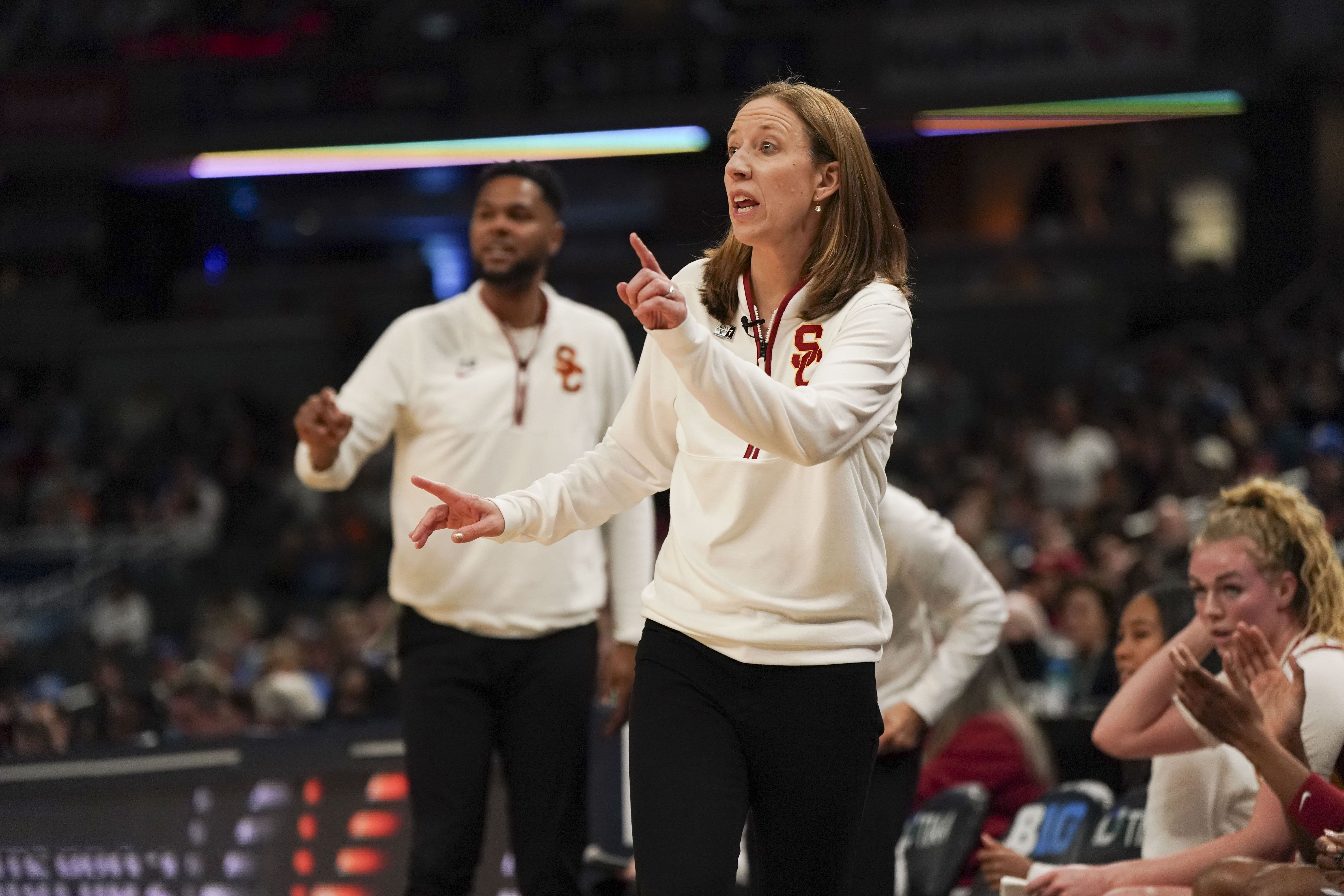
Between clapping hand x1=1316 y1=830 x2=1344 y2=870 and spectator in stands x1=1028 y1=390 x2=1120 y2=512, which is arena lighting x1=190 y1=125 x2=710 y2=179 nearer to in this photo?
spectator in stands x1=1028 y1=390 x2=1120 y2=512

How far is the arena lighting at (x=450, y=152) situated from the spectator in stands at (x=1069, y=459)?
543cm

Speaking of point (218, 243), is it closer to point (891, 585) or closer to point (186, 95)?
point (186, 95)

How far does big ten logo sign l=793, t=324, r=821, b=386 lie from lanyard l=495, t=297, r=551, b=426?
4.89 ft

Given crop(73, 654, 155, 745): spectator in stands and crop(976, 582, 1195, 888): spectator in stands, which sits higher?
crop(976, 582, 1195, 888): spectator in stands

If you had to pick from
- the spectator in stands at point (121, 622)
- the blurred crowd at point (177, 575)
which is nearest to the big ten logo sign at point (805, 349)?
the blurred crowd at point (177, 575)

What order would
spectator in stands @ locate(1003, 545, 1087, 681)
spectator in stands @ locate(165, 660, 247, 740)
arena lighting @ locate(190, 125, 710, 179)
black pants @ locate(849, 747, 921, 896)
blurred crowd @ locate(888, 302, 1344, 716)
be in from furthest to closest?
arena lighting @ locate(190, 125, 710, 179) < spectator in stands @ locate(165, 660, 247, 740) < blurred crowd @ locate(888, 302, 1344, 716) < spectator in stands @ locate(1003, 545, 1087, 681) < black pants @ locate(849, 747, 921, 896)

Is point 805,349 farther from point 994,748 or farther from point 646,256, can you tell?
point 994,748

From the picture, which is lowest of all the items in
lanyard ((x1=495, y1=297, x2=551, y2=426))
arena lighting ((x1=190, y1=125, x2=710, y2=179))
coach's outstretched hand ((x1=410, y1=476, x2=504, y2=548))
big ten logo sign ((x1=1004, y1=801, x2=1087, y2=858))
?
big ten logo sign ((x1=1004, y1=801, x2=1087, y2=858))

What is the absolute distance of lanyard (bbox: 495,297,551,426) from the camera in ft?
13.7

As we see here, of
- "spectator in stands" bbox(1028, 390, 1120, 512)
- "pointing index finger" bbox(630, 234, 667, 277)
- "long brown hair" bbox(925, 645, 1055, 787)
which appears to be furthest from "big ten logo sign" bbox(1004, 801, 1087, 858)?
"spectator in stands" bbox(1028, 390, 1120, 512)

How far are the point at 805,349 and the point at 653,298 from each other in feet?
1.61

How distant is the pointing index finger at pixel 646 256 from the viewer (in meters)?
2.41

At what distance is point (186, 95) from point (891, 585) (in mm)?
15175

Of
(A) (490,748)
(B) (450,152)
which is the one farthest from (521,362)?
(B) (450,152)
